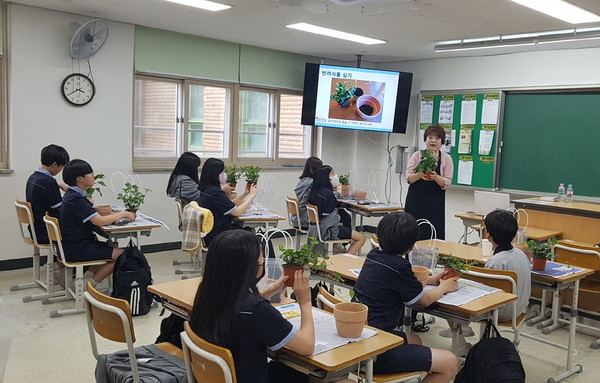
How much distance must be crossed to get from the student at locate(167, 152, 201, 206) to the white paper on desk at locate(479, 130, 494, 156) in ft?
12.5

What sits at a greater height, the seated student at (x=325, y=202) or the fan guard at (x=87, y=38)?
the fan guard at (x=87, y=38)

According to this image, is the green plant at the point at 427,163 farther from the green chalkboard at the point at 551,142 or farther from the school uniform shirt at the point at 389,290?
the green chalkboard at the point at 551,142

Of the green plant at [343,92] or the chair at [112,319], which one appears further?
the green plant at [343,92]

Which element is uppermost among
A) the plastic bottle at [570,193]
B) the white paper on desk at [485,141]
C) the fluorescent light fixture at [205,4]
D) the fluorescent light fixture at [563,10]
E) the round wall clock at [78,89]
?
the fluorescent light fixture at [563,10]

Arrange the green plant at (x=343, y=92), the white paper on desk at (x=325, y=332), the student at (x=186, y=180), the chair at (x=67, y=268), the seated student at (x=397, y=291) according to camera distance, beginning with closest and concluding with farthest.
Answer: the white paper on desk at (x=325, y=332)
the seated student at (x=397, y=291)
the chair at (x=67, y=268)
the student at (x=186, y=180)
the green plant at (x=343, y=92)

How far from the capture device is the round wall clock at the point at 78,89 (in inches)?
233

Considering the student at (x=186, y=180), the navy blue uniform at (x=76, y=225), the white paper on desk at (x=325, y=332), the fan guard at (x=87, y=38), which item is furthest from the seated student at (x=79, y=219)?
the white paper on desk at (x=325, y=332)

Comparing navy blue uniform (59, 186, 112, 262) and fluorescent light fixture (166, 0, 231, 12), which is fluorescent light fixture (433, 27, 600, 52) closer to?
fluorescent light fixture (166, 0, 231, 12)

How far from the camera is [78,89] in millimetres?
6016

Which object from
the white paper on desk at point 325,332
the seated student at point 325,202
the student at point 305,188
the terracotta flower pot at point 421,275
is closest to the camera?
the white paper on desk at point 325,332

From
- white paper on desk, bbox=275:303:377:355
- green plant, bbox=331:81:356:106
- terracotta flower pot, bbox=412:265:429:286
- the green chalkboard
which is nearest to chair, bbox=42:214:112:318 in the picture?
white paper on desk, bbox=275:303:377:355

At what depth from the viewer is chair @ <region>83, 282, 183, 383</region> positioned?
2246 mm

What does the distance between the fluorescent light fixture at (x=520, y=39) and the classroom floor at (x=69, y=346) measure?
317 cm

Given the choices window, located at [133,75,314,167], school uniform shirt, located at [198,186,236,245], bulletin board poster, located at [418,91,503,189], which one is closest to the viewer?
school uniform shirt, located at [198,186,236,245]
